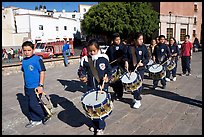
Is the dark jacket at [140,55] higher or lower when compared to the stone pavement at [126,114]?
higher

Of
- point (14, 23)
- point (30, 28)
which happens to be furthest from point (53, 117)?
point (14, 23)

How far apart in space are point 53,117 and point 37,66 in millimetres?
1297

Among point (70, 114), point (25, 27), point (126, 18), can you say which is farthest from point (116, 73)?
point (25, 27)

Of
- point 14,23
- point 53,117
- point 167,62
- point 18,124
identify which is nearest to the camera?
point 18,124

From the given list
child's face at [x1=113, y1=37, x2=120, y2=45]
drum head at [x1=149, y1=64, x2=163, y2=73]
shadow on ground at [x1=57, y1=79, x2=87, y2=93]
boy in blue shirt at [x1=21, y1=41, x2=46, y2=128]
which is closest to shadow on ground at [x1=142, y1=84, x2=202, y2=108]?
drum head at [x1=149, y1=64, x2=163, y2=73]

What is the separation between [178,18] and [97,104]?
37.0 m

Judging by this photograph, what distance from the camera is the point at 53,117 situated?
4691 millimetres

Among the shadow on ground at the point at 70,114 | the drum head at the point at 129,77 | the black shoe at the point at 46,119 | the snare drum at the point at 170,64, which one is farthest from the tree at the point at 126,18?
the black shoe at the point at 46,119

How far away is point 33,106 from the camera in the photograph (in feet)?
13.7

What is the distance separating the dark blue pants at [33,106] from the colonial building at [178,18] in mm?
32928

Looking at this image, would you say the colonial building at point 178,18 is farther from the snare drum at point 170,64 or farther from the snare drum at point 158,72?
the snare drum at point 158,72

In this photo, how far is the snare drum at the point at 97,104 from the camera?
11.3 feet

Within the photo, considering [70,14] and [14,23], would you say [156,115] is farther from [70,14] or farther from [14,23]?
[70,14]

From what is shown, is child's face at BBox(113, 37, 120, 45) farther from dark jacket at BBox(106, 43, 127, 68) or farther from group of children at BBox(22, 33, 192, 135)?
group of children at BBox(22, 33, 192, 135)
